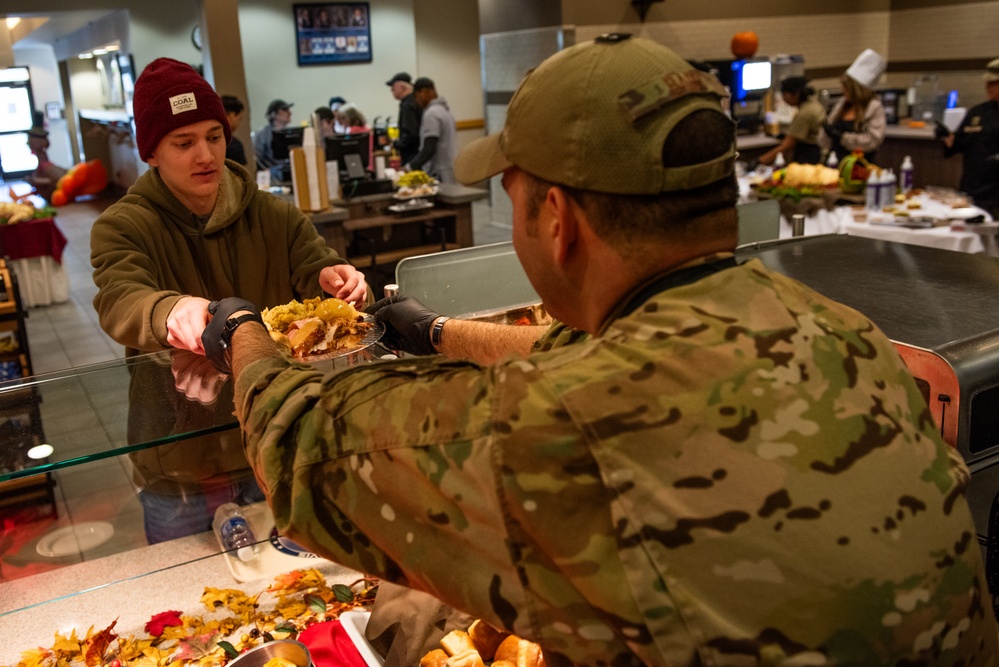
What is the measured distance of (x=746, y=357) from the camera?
0.94 metres

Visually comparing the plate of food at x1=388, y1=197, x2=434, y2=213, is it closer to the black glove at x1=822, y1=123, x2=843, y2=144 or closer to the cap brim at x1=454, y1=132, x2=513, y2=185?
the black glove at x1=822, y1=123, x2=843, y2=144

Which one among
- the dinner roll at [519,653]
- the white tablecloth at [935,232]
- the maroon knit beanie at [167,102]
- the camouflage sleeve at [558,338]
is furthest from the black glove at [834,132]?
the dinner roll at [519,653]

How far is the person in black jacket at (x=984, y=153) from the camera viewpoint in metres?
6.69

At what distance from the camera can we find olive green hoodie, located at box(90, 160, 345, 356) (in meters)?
2.19

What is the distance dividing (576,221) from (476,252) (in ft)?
5.71

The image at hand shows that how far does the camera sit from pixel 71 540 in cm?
156

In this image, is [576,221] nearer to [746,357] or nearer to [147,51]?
[746,357]

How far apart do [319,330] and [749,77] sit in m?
9.59

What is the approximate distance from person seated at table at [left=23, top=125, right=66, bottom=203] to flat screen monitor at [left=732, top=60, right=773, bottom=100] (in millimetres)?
8013

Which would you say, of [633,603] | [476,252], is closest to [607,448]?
[633,603]

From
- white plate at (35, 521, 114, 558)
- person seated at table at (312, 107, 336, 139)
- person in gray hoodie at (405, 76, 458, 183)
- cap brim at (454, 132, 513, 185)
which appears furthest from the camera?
person seated at table at (312, 107, 336, 139)

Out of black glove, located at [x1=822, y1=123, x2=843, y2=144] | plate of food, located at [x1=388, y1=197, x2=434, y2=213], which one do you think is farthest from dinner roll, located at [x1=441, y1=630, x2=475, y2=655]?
black glove, located at [x1=822, y1=123, x2=843, y2=144]

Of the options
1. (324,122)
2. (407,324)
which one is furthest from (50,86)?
(407,324)

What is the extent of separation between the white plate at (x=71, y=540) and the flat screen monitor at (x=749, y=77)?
386 inches
